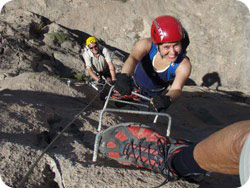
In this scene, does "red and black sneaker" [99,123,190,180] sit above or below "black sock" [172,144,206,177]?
below

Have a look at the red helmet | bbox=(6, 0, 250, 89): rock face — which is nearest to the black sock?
the red helmet

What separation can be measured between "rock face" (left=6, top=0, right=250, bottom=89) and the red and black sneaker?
9851mm

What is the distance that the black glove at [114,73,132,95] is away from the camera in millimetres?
4133

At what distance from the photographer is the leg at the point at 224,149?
1834 millimetres

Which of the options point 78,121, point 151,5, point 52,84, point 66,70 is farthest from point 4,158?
point 151,5

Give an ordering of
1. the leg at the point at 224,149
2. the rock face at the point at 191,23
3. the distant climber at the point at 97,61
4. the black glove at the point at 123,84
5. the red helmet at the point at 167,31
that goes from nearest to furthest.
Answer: the leg at the point at 224,149
the red helmet at the point at 167,31
the black glove at the point at 123,84
the distant climber at the point at 97,61
the rock face at the point at 191,23

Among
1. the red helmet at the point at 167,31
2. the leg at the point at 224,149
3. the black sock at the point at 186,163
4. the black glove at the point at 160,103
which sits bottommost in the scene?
the black sock at the point at 186,163

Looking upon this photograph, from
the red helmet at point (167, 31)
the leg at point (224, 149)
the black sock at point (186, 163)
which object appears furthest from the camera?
the red helmet at point (167, 31)

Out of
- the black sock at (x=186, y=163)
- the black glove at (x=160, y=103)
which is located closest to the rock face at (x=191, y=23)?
the black glove at (x=160, y=103)

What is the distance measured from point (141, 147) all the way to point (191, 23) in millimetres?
10940

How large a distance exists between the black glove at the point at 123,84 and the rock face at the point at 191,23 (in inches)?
354

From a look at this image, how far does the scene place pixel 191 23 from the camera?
42.8 feet

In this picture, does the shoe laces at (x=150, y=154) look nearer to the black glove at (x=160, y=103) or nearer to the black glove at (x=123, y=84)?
the black glove at (x=160, y=103)

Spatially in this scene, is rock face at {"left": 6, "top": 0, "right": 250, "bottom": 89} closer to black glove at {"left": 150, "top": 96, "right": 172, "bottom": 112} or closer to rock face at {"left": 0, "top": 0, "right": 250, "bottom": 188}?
rock face at {"left": 0, "top": 0, "right": 250, "bottom": 188}
